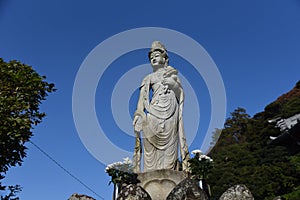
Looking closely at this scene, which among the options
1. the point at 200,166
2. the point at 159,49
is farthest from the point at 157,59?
the point at 200,166

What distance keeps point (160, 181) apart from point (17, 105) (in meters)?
3.64

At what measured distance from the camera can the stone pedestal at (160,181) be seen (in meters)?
7.09

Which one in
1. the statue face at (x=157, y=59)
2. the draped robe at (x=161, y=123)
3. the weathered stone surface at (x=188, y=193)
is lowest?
the weathered stone surface at (x=188, y=193)

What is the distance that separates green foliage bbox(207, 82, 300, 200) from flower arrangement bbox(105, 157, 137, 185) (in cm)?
780

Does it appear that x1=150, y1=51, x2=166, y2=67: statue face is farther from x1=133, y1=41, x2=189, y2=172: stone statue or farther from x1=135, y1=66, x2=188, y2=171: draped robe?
x1=135, y1=66, x2=188, y2=171: draped robe

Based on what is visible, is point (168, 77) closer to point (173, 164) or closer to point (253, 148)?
point (173, 164)

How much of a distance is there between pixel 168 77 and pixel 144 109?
3.45 feet

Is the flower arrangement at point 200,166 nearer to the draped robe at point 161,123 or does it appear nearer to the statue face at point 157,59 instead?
the draped robe at point 161,123

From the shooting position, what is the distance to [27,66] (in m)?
8.91

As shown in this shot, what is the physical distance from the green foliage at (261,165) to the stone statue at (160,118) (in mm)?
6724

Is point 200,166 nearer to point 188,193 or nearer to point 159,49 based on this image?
point 188,193

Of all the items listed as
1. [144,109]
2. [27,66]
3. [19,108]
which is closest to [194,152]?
[144,109]

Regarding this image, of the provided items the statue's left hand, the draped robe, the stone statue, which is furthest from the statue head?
the statue's left hand

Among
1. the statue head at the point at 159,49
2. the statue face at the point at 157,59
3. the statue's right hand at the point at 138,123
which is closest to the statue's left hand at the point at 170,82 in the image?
the statue face at the point at 157,59
